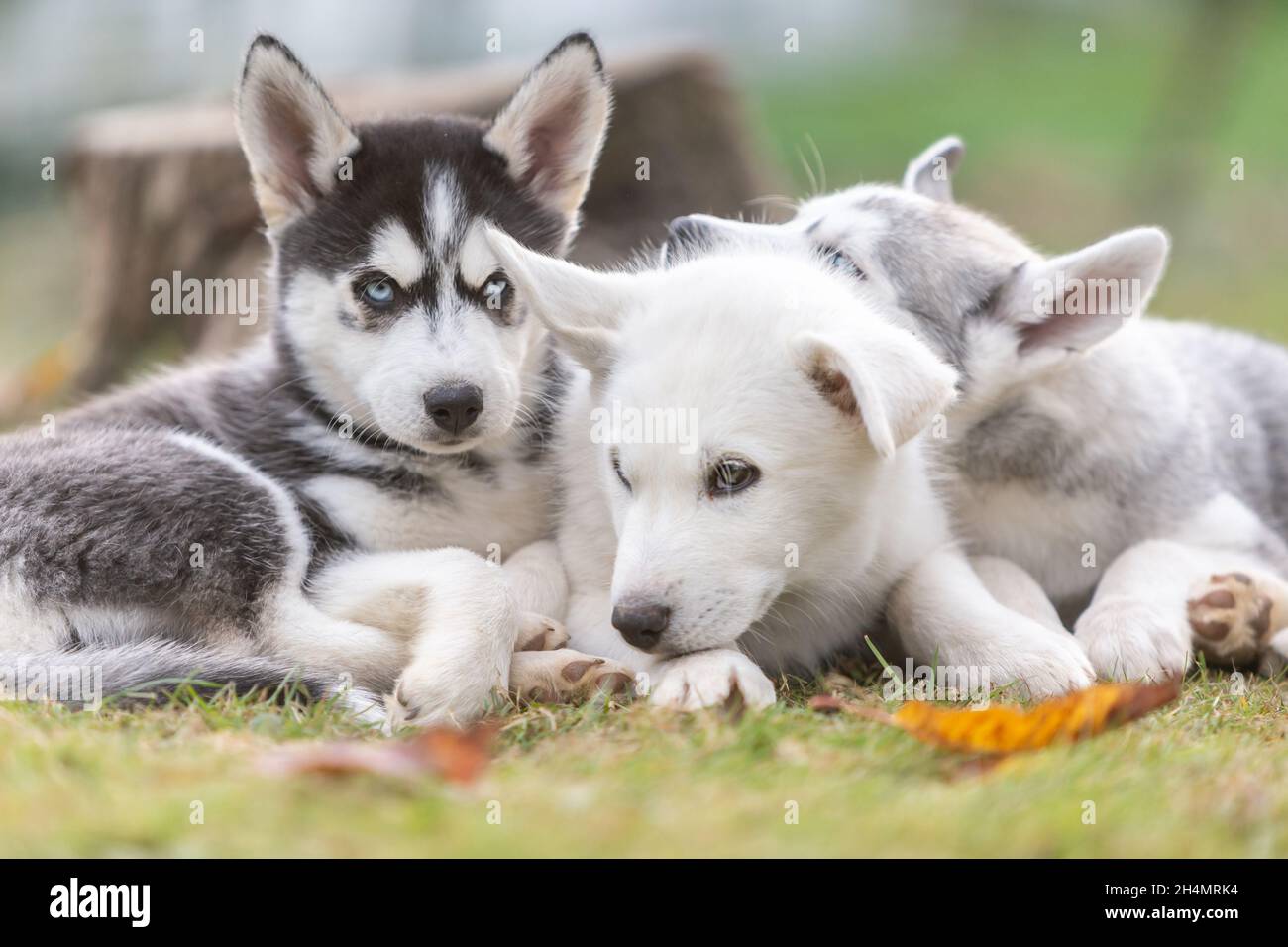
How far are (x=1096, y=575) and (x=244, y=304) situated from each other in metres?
4.34

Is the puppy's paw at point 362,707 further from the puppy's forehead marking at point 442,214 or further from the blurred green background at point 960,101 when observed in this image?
the blurred green background at point 960,101

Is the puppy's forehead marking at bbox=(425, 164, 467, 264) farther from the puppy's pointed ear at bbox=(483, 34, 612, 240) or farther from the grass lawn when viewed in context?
the grass lawn

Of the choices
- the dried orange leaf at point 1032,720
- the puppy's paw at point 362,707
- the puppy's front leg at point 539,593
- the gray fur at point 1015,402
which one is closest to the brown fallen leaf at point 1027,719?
the dried orange leaf at point 1032,720

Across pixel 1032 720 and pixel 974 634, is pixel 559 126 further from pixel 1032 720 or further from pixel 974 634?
pixel 1032 720

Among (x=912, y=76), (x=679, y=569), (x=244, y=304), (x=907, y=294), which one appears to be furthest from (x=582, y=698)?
(x=912, y=76)

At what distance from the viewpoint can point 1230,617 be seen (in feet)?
12.9

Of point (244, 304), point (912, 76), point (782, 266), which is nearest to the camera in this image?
point (782, 266)

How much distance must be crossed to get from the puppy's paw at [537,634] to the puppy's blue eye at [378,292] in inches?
38.9

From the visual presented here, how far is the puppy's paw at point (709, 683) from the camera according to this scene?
10.4 ft

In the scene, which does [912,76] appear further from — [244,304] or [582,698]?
[582,698]

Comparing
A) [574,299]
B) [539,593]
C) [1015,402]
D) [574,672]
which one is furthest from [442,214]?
[1015,402]

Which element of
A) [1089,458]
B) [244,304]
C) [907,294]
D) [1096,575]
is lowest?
[1096,575]

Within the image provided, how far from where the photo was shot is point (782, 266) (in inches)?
148

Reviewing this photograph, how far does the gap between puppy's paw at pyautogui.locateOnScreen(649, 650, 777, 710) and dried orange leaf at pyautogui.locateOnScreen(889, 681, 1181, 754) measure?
380 millimetres
